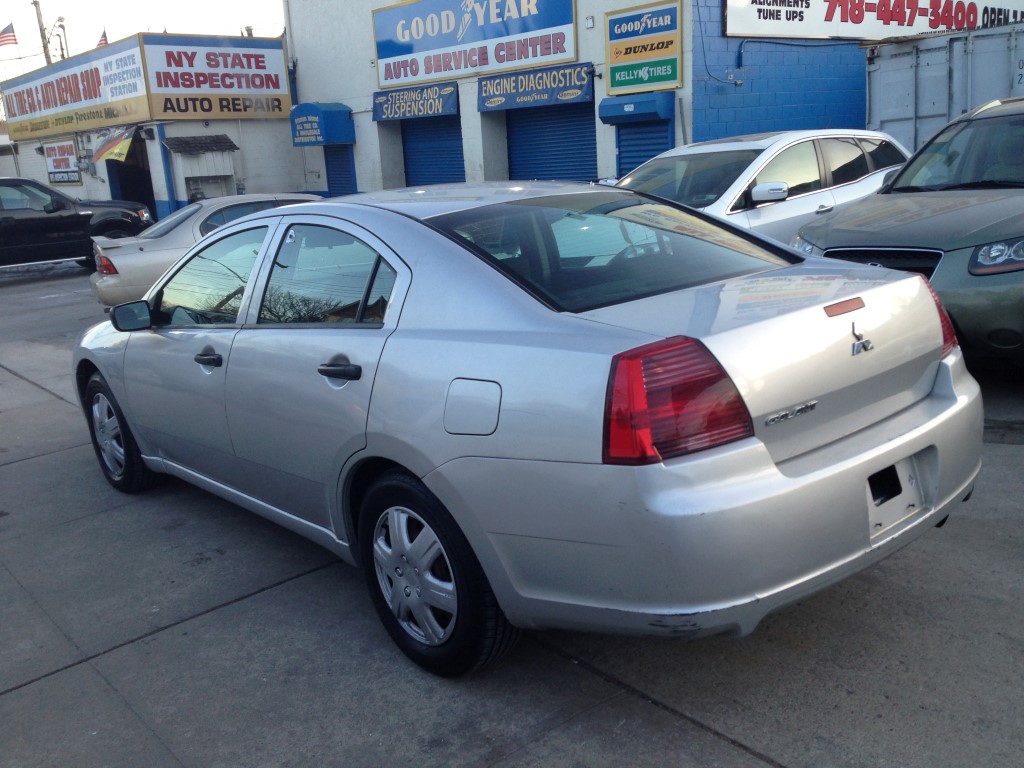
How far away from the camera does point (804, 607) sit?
3613 mm

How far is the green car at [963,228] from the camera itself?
5.34 m

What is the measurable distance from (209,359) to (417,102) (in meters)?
14.7

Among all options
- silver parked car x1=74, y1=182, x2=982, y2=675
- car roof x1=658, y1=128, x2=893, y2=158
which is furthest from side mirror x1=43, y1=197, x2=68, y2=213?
silver parked car x1=74, y1=182, x2=982, y2=675

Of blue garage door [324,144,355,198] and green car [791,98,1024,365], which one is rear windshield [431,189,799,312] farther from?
blue garage door [324,144,355,198]

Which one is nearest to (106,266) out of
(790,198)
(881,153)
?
(790,198)

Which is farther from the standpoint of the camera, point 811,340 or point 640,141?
point 640,141

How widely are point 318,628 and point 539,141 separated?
13417 mm

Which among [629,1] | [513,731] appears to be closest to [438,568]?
[513,731]

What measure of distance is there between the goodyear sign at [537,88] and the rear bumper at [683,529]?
40.4ft

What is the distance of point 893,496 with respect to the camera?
118 inches

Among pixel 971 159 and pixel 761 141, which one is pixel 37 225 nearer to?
pixel 761 141

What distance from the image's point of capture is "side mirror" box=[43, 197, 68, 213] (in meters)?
17.2

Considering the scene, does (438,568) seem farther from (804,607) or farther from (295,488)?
(804,607)

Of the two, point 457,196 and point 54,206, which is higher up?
point 457,196
